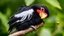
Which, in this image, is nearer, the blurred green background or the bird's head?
the bird's head

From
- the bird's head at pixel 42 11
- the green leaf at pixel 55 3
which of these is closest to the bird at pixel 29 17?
the bird's head at pixel 42 11

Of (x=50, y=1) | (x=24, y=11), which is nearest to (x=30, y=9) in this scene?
(x=24, y=11)

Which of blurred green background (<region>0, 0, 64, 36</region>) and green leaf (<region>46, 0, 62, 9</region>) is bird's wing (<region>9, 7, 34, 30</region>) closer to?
green leaf (<region>46, 0, 62, 9</region>)

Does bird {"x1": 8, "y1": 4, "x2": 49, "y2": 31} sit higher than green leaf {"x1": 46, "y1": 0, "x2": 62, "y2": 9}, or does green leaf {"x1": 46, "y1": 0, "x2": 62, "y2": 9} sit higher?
green leaf {"x1": 46, "y1": 0, "x2": 62, "y2": 9}

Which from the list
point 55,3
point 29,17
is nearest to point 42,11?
point 29,17

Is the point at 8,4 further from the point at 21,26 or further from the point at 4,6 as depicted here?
the point at 21,26

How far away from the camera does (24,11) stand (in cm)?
55

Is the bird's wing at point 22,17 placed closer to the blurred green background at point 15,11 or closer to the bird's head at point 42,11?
the bird's head at point 42,11

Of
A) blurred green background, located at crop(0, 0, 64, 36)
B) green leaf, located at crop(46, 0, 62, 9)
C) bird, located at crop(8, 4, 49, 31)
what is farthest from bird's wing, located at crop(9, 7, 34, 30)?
blurred green background, located at crop(0, 0, 64, 36)

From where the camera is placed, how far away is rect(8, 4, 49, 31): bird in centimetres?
52

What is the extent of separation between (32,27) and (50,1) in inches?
7.5

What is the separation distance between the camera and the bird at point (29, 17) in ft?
1.69

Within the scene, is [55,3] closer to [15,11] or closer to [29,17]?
[29,17]

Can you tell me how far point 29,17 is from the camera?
54 centimetres
